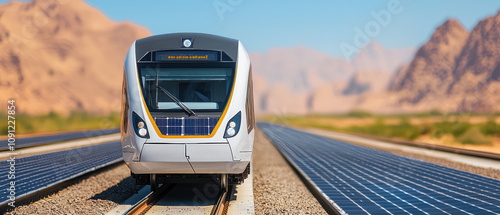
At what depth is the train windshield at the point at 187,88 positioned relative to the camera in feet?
28.0

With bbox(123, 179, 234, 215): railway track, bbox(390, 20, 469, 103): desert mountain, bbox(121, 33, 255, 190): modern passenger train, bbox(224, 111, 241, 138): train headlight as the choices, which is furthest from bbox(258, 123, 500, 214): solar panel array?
bbox(390, 20, 469, 103): desert mountain

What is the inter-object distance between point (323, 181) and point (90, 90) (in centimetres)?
7886

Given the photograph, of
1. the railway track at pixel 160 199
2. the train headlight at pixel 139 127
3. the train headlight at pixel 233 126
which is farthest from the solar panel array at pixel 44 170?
the train headlight at pixel 233 126

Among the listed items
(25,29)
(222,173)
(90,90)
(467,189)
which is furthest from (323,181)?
(25,29)

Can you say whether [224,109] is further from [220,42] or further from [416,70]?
[416,70]

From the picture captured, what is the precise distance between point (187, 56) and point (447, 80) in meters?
122

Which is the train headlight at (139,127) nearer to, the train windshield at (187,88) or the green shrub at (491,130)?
the train windshield at (187,88)

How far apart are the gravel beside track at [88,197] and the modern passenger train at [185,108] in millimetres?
1147

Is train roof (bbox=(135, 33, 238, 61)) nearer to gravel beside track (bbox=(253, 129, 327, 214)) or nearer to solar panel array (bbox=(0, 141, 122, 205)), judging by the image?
gravel beside track (bbox=(253, 129, 327, 214))

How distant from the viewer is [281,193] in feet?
36.4

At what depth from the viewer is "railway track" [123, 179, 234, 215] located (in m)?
8.01

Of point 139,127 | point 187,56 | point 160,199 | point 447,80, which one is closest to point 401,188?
point 160,199

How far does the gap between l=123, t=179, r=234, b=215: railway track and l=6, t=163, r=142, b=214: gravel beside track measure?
792mm

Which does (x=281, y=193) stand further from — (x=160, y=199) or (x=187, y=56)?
(x=187, y=56)
